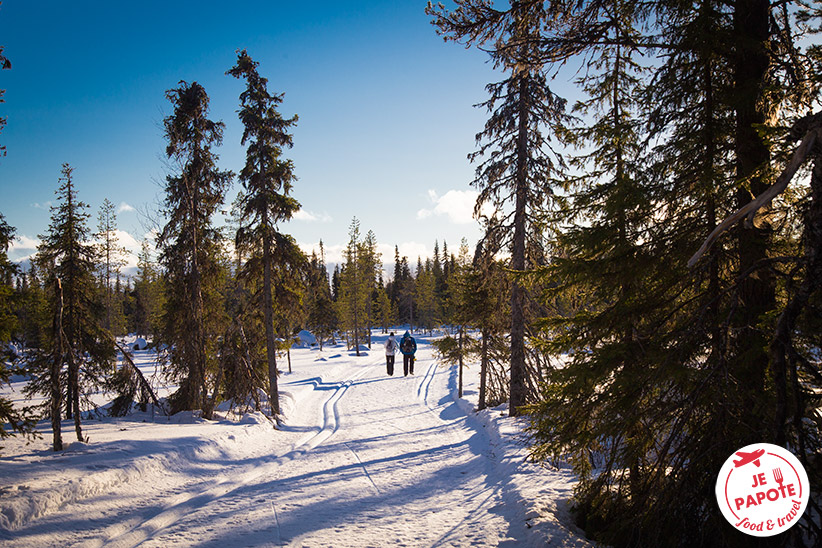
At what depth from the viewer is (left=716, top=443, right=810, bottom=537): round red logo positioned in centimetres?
311

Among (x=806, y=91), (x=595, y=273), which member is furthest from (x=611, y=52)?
(x=595, y=273)

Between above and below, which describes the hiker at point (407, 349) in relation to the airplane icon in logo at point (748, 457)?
below

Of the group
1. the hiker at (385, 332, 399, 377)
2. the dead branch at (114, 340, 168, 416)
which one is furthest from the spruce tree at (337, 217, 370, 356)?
the dead branch at (114, 340, 168, 416)

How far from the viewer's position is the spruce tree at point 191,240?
1520 centimetres

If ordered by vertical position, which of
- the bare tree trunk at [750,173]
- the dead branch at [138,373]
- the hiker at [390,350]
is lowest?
the hiker at [390,350]

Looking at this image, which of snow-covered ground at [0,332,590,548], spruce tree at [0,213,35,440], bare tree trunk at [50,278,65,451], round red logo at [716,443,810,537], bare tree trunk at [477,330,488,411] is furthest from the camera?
bare tree trunk at [477,330,488,411]

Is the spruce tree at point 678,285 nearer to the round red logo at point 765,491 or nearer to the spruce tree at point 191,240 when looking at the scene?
the round red logo at point 765,491

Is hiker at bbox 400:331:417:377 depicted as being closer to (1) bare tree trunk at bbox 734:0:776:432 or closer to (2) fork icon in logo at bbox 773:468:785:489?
(1) bare tree trunk at bbox 734:0:776:432

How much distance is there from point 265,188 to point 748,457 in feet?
53.8

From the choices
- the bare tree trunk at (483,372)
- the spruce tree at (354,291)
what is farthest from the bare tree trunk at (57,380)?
the spruce tree at (354,291)

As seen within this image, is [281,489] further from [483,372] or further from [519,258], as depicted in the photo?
[483,372]

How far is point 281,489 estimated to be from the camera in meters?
7.97

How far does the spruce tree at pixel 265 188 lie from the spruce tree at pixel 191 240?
1662mm

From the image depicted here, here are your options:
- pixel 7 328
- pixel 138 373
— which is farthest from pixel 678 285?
pixel 138 373
